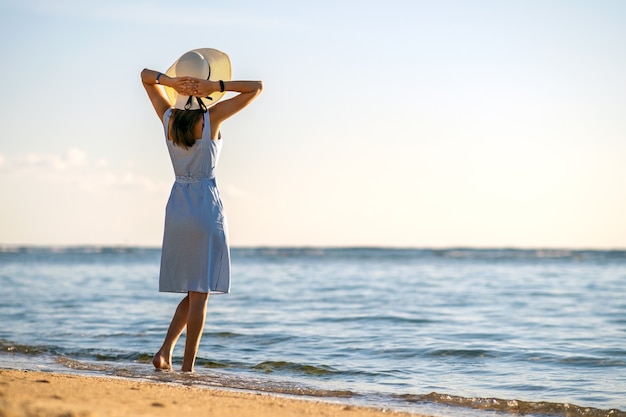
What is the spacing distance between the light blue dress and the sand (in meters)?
0.67

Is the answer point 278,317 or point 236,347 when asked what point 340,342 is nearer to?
point 236,347

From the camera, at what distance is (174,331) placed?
531 centimetres

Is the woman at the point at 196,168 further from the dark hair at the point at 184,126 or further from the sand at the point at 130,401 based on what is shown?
the sand at the point at 130,401

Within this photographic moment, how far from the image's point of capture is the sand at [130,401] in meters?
3.50

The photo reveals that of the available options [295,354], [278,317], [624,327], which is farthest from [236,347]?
[624,327]

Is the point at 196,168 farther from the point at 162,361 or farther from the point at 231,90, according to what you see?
the point at 162,361

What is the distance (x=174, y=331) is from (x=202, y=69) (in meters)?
1.73

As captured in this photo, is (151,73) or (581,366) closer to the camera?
(151,73)

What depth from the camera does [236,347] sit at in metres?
7.95

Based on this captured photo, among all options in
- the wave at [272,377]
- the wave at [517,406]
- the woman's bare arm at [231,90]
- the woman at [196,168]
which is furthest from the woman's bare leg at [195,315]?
the wave at [517,406]

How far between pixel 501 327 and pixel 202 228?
5.41 metres

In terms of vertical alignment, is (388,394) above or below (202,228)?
below

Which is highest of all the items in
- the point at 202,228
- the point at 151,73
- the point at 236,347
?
the point at 151,73

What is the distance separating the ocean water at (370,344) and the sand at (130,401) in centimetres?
71
